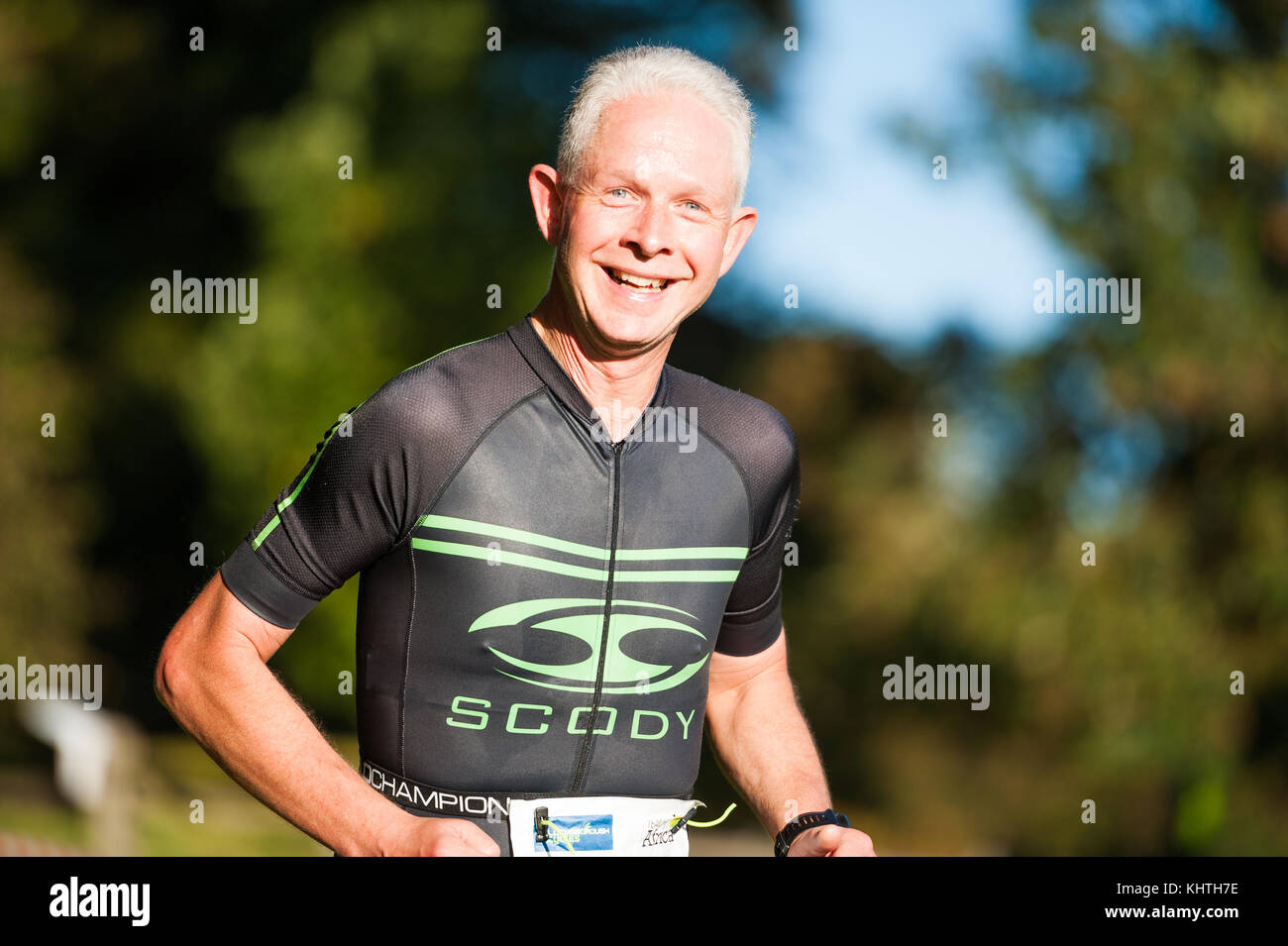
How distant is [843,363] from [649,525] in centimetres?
1404

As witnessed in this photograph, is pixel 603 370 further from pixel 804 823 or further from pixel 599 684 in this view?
pixel 804 823

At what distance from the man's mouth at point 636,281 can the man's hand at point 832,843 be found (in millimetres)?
1132

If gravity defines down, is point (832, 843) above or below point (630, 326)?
below

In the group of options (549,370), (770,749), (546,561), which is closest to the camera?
(546,561)

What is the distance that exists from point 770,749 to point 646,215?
123 cm

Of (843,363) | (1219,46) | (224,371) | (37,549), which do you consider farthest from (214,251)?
(1219,46)

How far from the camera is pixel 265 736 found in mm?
2387

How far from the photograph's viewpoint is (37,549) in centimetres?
1509

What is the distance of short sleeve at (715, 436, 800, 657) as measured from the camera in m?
2.96

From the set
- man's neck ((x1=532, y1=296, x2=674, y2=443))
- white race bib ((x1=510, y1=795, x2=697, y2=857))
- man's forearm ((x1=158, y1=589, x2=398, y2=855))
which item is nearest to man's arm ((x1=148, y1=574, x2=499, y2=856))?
man's forearm ((x1=158, y1=589, x2=398, y2=855))

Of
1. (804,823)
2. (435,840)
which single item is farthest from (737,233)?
(435,840)

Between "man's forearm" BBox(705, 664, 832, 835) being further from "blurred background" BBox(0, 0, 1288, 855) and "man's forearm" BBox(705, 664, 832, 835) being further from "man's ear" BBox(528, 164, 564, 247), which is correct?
"blurred background" BBox(0, 0, 1288, 855)

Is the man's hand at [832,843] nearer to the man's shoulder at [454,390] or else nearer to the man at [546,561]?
Result: the man at [546,561]

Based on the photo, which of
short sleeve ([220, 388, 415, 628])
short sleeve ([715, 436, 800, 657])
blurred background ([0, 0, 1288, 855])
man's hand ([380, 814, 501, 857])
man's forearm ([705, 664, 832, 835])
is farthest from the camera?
blurred background ([0, 0, 1288, 855])
